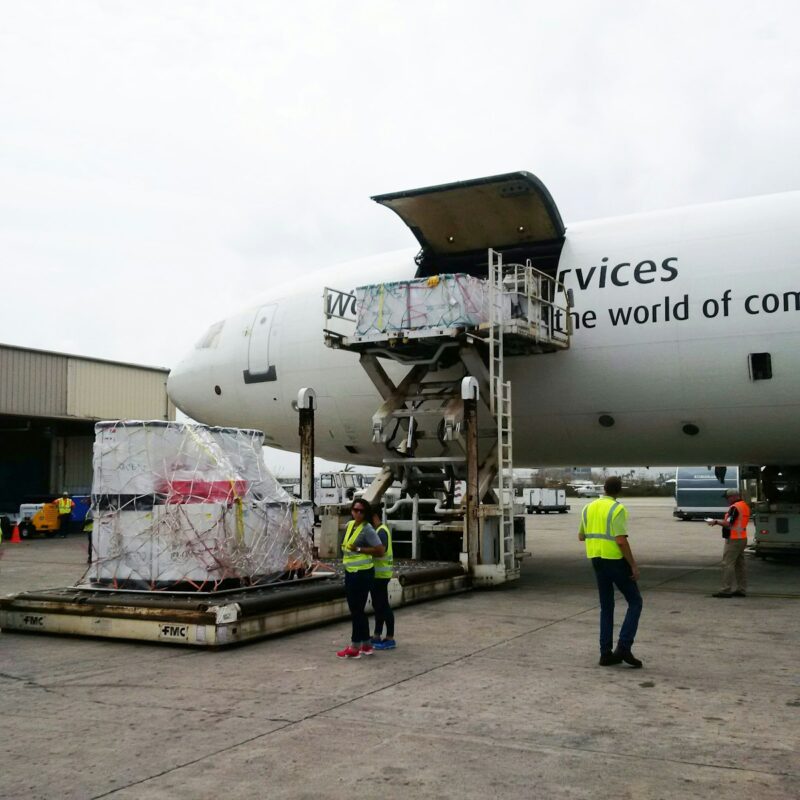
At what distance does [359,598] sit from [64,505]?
77.9 ft

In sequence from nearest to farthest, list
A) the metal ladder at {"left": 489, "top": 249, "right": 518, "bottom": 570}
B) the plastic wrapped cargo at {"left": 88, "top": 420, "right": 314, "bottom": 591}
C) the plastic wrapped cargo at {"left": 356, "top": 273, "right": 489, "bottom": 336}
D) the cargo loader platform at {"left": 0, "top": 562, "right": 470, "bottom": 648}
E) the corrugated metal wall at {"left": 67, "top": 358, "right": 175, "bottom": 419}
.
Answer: the cargo loader platform at {"left": 0, "top": 562, "right": 470, "bottom": 648}, the plastic wrapped cargo at {"left": 88, "top": 420, "right": 314, "bottom": 591}, the metal ladder at {"left": 489, "top": 249, "right": 518, "bottom": 570}, the plastic wrapped cargo at {"left": 356, "top": 273, "right": 489, "bottom": 336}, the corrugated metal wall at {"left": 67, "top": 358, "right": 175, "bottom": 419}

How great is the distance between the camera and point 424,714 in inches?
241

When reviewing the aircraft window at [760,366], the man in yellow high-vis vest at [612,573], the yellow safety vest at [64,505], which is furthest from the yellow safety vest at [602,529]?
the yellow safety vest at [64,505]

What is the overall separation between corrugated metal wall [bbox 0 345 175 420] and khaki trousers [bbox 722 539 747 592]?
25748 millimetres

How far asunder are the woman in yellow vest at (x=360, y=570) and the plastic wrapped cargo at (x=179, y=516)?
6.09 ft

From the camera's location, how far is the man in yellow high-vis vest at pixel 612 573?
764 centimetres

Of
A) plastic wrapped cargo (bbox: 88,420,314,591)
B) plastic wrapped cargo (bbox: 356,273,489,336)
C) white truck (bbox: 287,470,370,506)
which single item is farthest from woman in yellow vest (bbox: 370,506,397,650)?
white truck (bbox: 287,470,370,506)

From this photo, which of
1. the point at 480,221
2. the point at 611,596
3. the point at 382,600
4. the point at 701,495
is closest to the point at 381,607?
the point at 382,600

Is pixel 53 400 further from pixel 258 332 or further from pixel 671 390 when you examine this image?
pixel 671 390

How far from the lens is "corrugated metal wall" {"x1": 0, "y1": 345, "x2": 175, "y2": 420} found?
3059 centimetres

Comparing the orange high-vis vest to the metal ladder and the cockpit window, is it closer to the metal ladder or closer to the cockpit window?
the metal ladder

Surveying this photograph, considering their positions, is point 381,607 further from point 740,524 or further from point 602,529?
point 740,524

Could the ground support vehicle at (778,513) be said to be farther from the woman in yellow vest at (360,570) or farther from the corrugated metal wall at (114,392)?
the corrugated metal wall at (114,392)

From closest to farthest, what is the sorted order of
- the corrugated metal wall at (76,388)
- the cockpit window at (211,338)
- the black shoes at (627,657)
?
the black shoes at (627,657), the cockpit window at (211,338), the corrugated metal wall at (76,388)
